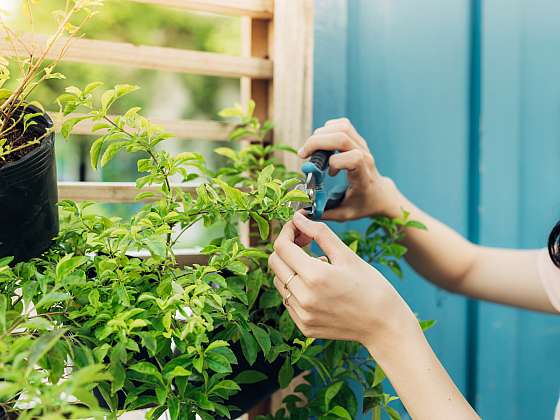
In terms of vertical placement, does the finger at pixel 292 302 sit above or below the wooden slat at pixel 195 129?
below

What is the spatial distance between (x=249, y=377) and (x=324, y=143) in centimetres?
43

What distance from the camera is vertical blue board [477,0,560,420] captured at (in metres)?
1.47

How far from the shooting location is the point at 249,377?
0.90 meters

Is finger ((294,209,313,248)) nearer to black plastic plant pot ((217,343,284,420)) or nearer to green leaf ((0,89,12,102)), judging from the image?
black plastic plant pot ((217,343,284,420))

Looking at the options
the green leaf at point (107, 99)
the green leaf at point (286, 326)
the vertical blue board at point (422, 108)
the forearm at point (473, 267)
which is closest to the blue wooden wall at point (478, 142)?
the vertical blue board at point (422, 108)

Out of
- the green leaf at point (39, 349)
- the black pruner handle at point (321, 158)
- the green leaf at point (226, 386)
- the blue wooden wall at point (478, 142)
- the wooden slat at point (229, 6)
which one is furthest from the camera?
Answer: the blue wooden wall at point (478, 142)

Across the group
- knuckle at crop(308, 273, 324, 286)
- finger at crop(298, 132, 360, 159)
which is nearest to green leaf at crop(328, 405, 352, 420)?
knuckle at crop(308, 273, 324, 286)

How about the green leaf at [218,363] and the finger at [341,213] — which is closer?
the green leaf at [218,363]

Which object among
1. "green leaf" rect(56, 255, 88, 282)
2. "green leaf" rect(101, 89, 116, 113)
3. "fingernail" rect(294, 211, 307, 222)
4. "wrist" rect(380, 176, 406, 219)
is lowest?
"wrist" rect(380, 176, 406, 219)

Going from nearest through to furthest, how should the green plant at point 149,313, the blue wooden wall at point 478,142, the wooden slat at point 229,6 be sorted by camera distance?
1. the green plant at point 149,313
2. the wooden slat at point 229,6
3. the blue wooden wall at point 478,142

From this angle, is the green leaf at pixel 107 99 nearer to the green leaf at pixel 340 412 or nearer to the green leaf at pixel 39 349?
the green leaf at pixel 39 349

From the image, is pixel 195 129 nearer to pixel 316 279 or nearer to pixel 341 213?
pixel 341 213

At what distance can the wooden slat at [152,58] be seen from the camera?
3.38 ft

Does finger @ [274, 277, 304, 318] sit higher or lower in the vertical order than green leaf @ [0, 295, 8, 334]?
lower
